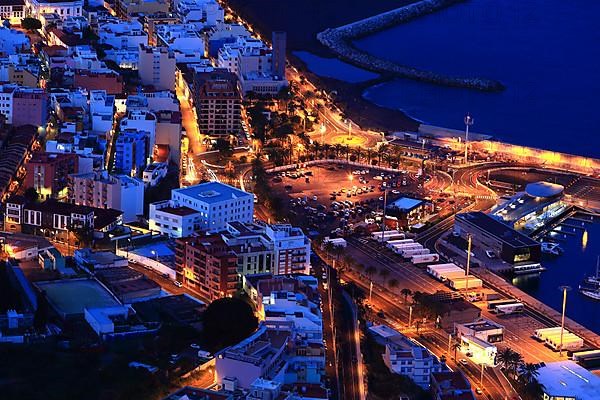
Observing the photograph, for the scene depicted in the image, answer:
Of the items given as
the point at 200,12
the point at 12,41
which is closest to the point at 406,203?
the point at 12,41

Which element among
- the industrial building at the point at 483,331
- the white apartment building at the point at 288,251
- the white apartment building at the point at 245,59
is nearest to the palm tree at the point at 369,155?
the white apartment building at the point at 245,59

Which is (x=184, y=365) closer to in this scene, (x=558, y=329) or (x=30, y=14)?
(x=558, y=329)

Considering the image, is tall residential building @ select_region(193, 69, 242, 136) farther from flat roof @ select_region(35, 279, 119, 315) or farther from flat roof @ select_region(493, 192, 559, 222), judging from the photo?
flat roof @ select_region(35, 279, 119, 315)

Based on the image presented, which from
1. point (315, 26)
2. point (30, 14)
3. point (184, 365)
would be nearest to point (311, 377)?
point (184, 365)

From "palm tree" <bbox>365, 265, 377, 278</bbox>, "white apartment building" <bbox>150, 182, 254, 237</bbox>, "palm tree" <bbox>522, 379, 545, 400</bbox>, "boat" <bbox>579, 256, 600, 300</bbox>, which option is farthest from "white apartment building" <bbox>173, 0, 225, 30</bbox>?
"palm tree" <bbox>522, 379, 545, 400</bbox>

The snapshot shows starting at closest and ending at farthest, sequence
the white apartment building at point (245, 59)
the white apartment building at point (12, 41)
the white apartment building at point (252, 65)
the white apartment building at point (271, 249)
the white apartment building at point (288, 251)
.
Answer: the white apartment building at point (271, 249), the white apartment building at point (288, 251), the white apartment building at point (12, 41), the white apartment building at point (252, 65), the white apartment building at point (245, 59)

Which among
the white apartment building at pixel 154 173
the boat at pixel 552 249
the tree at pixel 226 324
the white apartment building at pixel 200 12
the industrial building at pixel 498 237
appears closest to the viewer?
the tree at pixel 226 324

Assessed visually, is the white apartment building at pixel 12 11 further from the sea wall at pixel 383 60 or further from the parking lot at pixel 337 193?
the parking lot at pixel 337 193
